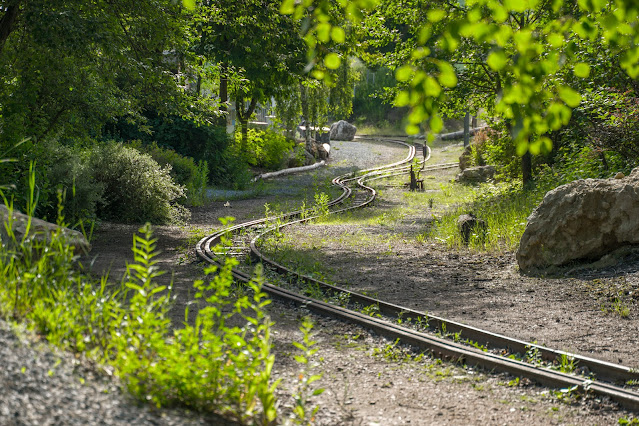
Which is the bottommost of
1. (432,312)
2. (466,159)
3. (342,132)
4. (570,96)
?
(432,312)

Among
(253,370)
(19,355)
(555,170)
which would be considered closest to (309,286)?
(253,370)

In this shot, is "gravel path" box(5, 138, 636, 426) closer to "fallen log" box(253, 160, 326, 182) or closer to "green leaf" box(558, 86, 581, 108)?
"green leaf" box(558, 86, 581, 108)

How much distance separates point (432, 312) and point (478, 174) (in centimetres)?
1756

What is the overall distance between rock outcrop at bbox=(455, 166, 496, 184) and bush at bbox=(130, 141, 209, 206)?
1023 cm

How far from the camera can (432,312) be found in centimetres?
750

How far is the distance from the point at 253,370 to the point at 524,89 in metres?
2.38

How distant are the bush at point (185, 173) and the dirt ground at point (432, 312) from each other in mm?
4828

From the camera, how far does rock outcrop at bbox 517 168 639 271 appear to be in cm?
881

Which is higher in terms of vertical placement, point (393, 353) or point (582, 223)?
point (582, 223)

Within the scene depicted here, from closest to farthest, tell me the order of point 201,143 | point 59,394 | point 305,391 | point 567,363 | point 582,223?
point 59,394 → point 305,391 → point 567,363 → point 582,223 → point 201,143

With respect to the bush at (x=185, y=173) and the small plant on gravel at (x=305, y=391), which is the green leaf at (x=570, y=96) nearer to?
the small plant on gravel at (x=305, y=391)

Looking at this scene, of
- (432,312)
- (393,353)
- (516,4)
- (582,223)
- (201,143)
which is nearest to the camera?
(516,4)

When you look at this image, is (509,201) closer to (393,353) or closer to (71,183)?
(71,183)

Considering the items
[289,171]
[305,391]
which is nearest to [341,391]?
[305,391]
